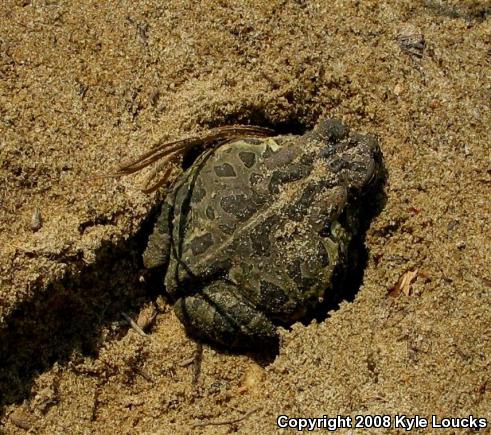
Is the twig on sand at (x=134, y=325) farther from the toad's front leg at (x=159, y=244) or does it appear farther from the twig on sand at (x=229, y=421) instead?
the twig on sand at (x=229, y=421)

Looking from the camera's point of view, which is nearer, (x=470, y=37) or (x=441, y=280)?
(x=441, y=280)

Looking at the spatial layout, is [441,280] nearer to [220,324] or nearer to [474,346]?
[474,346]

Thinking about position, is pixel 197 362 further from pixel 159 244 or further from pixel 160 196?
pixel 160 196

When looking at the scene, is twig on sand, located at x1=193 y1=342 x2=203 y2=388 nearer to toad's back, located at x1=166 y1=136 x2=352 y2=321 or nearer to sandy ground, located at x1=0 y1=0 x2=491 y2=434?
sandy ground, located at x1=0 y1=0 x2=491 y2=434

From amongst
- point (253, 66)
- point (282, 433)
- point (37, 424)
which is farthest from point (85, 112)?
point (282, 433)

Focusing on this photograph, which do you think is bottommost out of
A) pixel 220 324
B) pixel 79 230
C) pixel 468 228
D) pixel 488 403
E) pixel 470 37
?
pixel 488 403
